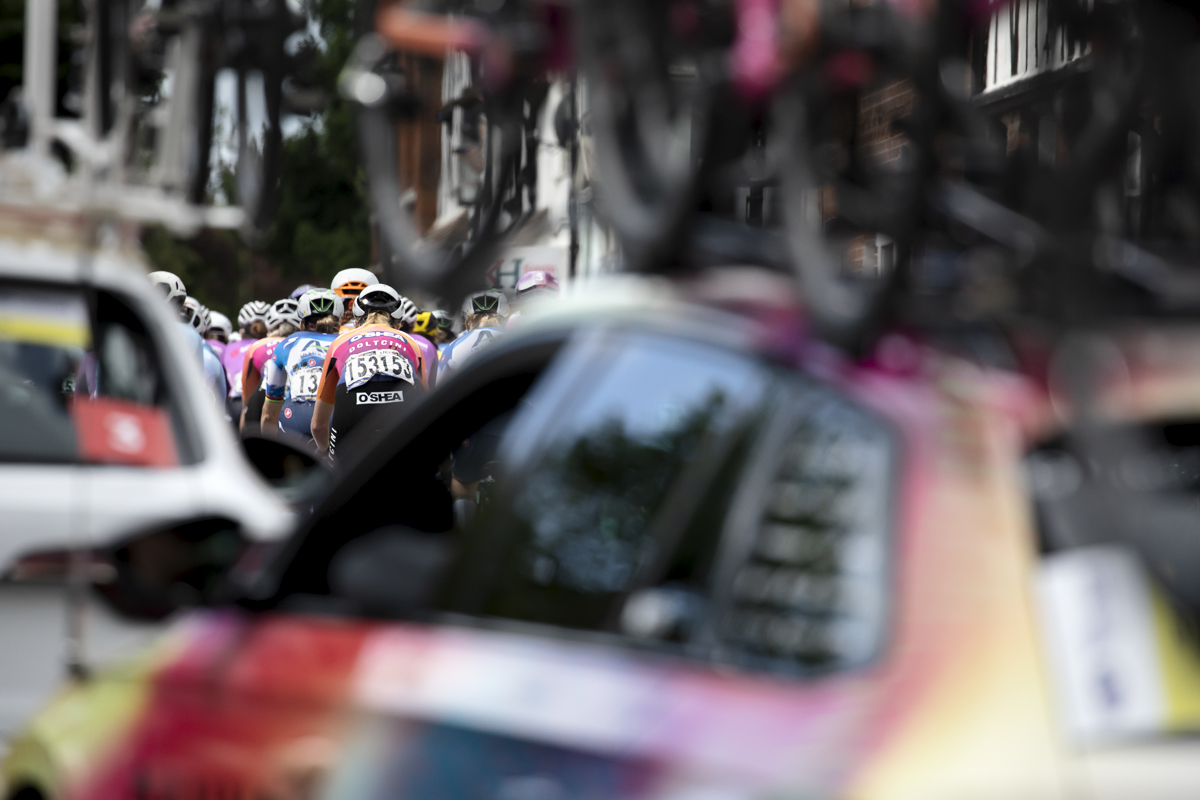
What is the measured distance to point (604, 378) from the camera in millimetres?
2875

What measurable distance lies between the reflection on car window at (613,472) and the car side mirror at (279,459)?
2.65m

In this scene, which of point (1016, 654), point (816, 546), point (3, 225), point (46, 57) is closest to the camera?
point (1016, 654)

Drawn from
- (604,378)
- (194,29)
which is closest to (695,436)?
(604,378)

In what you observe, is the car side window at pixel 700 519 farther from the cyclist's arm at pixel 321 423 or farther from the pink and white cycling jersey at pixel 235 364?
the pink and white cycling jersey at pixel 235 364

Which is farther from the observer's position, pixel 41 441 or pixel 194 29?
pixel 41 441

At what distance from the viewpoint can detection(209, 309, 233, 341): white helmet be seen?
16.9 metres

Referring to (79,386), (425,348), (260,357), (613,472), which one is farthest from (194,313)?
(613,472)

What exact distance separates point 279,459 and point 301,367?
5.03 meters

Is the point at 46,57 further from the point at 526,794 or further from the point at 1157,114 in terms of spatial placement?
the point at 1157,114

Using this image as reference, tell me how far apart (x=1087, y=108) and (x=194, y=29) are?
1864mm

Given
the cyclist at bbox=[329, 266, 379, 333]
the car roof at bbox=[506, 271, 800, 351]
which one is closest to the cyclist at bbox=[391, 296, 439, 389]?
the cyclist at bbox=[329, 266, 379, 333]

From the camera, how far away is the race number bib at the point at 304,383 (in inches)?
422

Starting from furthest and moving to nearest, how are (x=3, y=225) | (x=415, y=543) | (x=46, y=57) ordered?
1. (x=3, y=225)
2. (x=46, y=57)
3. (x=415, y=543)

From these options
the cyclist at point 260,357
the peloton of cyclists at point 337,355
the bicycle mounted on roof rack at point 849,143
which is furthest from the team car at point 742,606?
the cyclist at point 260,357
